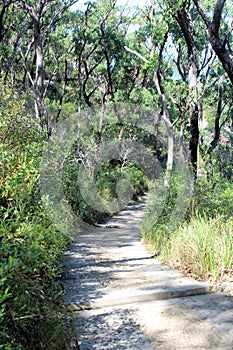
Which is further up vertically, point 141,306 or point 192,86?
point 192,86

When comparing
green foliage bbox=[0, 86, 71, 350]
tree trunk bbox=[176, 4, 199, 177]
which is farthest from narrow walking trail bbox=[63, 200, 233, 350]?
tree trunk bbox=[176, 4, 199, 177]

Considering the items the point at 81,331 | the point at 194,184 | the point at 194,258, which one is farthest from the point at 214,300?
the point at 194,184

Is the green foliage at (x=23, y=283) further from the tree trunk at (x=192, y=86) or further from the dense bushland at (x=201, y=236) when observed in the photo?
the tree trunk at (x=192, y=86)

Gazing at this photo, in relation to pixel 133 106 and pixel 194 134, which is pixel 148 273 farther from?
pixel 133 106

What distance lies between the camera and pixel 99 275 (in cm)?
493

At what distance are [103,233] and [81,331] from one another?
616 cm

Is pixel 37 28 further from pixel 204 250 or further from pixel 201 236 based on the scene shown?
pixel 204 250

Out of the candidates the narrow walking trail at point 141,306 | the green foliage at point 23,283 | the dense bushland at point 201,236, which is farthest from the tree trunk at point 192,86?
the green foliage at point 23,283

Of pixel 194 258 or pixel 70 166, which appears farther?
pixel 70 166

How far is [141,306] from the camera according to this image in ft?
12.8

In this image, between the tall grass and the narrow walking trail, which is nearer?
the narrow walking trail

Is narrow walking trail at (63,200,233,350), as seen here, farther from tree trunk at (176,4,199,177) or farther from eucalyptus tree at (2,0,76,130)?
eucalyptus tree at (2,0,76,130)

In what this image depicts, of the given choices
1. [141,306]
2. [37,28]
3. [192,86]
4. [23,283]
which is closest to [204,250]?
[141,306]

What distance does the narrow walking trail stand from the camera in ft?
10.2
